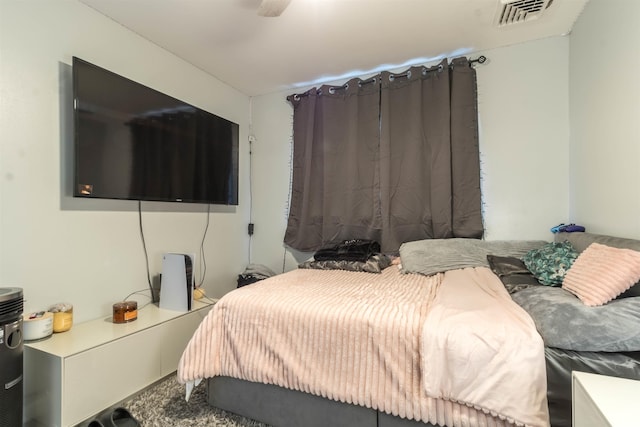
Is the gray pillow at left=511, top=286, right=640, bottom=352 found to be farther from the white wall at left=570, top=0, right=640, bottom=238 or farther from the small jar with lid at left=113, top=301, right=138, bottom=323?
the small jar with lid at left=113, top=301, right=138, bottom=323

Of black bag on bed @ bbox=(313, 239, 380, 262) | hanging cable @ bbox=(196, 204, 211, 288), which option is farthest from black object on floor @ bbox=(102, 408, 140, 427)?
black bag on bed @ bbox=(313, 239, 380, 262)

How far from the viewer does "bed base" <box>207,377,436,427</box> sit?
1251mm

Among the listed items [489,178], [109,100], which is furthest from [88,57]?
[489,178]

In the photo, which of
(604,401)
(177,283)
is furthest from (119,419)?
(604,401)

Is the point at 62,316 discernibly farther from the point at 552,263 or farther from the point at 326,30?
the point at 552,263

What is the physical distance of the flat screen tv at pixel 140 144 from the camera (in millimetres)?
1759

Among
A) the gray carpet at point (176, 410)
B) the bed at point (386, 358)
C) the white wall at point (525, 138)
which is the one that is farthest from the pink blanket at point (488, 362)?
the white wall at point (525, 138)

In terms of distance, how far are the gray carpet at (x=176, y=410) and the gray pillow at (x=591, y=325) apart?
1331mm

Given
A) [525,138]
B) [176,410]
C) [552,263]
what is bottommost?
[176,410]

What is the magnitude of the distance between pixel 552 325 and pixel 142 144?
2462 mm

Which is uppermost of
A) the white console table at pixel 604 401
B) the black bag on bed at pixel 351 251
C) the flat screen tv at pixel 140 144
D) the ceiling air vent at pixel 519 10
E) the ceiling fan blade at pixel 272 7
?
the ceiling air vent at pixel 519 10

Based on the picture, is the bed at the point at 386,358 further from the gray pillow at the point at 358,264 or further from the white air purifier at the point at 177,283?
the white air purifier at the point at 177,283

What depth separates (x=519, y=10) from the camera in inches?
78.2

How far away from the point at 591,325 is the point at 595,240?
793 millimetres
